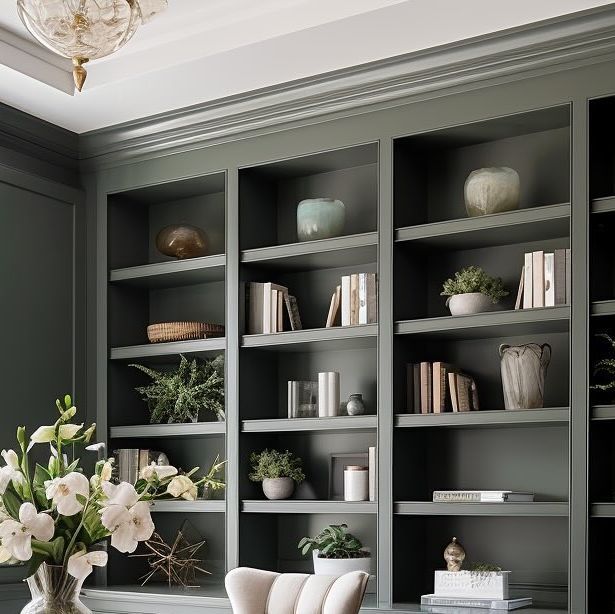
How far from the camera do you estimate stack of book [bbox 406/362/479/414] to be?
12.5 feet

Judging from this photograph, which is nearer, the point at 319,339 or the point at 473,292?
the point at 473,292

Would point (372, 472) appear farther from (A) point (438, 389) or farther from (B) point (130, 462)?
(B) point (130, 462)

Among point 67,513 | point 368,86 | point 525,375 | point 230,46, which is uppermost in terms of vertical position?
point 230,46

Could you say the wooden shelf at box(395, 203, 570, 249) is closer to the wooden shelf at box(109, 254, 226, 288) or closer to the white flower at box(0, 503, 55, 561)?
the wooden shelf at box(109, 254, 226, 288)

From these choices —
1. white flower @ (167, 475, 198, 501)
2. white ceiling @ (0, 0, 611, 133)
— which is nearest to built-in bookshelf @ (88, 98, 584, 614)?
white ceiling @ (0, 0, 611, 133)

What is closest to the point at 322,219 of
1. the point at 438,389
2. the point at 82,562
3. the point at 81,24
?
the point at 438,389

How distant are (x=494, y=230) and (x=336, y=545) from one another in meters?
1.31

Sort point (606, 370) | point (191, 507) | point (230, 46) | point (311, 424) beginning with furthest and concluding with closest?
point (191, 507), point (311, 424), point (230, 46), point (606, 370)

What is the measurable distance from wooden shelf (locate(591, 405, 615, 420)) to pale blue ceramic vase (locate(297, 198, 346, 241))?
1.30 meters

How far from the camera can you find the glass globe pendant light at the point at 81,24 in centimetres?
230

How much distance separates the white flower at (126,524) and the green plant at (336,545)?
5.76ft

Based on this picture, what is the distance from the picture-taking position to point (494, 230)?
3.74m

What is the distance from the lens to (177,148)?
4.52 metres

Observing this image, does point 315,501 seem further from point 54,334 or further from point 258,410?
point 54,334
